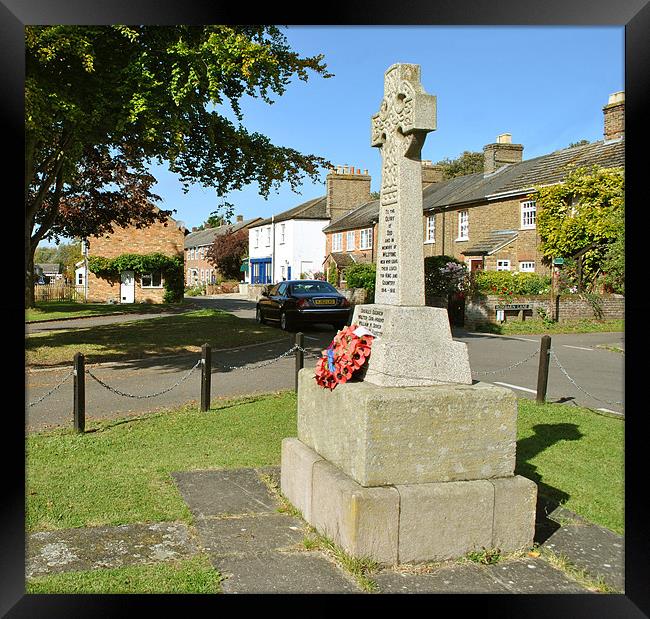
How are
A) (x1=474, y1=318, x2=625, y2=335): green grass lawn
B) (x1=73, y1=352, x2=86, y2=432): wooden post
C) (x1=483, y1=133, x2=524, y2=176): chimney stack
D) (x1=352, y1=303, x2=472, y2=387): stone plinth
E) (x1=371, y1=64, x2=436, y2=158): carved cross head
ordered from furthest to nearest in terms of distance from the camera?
(x1=483, y1=133, x2=524, y2=176): chimney stack < (x1=474, y1=318, x2=625, y2=335): green grass lawn < (x1=73, y1=352, x2=86, y2=432): wooden post < (x1=371, y1=64, x2=436, y2=158): carved cross head < (x1=352, y1=303, x2=472, y2=387): stone plinth

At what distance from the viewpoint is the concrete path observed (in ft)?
13.9

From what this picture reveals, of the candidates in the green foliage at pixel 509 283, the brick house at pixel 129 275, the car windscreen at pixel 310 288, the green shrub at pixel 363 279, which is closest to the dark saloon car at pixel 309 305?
the car windscreen at pixel 310 288

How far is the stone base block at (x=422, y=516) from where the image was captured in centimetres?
444

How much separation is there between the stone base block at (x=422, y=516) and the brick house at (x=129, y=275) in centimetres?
4018

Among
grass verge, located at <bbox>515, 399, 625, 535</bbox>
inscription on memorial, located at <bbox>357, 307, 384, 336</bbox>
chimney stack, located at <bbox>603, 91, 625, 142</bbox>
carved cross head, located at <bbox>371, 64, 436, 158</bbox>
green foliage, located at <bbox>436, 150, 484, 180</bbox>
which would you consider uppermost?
green foliage, located at <bbox>436, 150, 484, 180</bbox>

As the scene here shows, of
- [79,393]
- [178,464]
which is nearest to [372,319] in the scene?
[178,464]

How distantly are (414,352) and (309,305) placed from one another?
1622cm

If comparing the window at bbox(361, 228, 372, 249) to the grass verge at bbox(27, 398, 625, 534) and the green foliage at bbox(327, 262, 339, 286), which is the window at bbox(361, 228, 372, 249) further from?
the grass verge at bbox(27, 398, 625, 534)

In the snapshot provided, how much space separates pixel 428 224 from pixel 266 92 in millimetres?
25039

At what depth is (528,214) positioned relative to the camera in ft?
101


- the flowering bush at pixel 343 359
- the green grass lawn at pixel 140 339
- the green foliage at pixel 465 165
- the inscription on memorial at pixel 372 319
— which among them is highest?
the green foliage at pixel 465 165

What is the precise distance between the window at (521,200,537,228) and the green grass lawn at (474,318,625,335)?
7.35m

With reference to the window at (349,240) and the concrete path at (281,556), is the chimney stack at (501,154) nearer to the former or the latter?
the window at (349,240)

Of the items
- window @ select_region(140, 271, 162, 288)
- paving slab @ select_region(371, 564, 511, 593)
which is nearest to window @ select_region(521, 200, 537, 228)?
window @ select_region(140, 271, 162, 288)
